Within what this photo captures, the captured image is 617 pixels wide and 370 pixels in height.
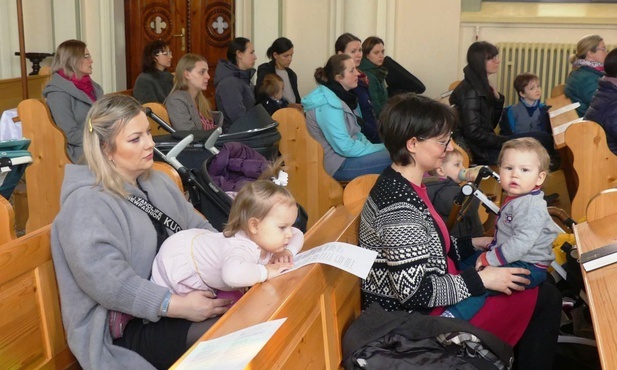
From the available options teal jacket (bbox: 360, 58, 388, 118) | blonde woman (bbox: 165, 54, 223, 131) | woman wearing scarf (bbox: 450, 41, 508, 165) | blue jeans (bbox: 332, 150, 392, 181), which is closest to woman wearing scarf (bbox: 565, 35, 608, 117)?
woman wearing scarf (bbox: 450, 41, 508, 165)

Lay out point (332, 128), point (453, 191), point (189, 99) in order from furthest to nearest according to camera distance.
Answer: point (189, 99) → point (332, 128) → point (453, 191)

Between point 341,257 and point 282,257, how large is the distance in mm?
280

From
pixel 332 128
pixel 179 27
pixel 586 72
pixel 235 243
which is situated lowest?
pixel 332 128

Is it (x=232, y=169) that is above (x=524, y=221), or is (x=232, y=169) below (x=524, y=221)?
below

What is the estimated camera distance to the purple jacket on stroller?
4.61 metres

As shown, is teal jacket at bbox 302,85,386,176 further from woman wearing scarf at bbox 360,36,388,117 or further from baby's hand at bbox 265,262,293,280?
baby's hand at bbox 265,262,293,280

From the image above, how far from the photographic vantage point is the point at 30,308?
9.14 feet

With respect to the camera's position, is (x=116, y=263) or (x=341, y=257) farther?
(x=116, y=263)

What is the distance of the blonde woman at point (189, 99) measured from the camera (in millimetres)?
5926

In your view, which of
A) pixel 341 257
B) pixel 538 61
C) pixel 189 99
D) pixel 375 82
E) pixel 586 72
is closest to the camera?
pixel 341 257

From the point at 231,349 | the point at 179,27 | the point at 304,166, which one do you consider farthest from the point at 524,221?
the point at 179,27

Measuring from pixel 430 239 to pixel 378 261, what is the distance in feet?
0.61

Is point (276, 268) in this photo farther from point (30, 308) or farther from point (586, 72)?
point (586, 72)

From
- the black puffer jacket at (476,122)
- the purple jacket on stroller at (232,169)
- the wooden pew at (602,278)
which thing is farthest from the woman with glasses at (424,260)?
the black puffer jacket at (476,122)
